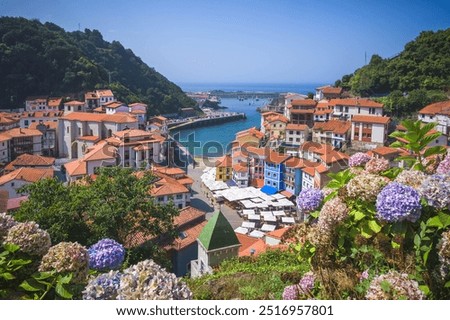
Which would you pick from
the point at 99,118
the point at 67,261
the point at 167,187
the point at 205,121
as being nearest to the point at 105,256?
the point at 67,261

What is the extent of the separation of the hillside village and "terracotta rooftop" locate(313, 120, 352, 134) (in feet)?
0.10

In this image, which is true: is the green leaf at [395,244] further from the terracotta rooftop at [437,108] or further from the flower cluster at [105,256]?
the terracotta rooftop at [437,108]

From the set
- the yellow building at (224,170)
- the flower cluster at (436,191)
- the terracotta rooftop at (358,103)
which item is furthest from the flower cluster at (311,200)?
the terracotta rooftop at (358,103)

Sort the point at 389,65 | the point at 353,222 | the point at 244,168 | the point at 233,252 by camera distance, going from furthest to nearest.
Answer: the point at 389,65 < the point at 244,168 < the point at 233,252 < the point at 353,222

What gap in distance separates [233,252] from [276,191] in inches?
364

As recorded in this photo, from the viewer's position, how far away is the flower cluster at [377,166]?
4.34 feet

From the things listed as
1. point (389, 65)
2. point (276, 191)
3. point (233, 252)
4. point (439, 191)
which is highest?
point (389, 65)

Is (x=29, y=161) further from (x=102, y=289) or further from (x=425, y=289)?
(x=425, y=289)

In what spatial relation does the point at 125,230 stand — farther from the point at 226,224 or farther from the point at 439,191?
the point at 439,191

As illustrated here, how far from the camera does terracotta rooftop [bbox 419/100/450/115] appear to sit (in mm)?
12934

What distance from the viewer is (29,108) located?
77.6ft

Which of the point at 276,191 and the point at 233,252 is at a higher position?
the point at 233,252
